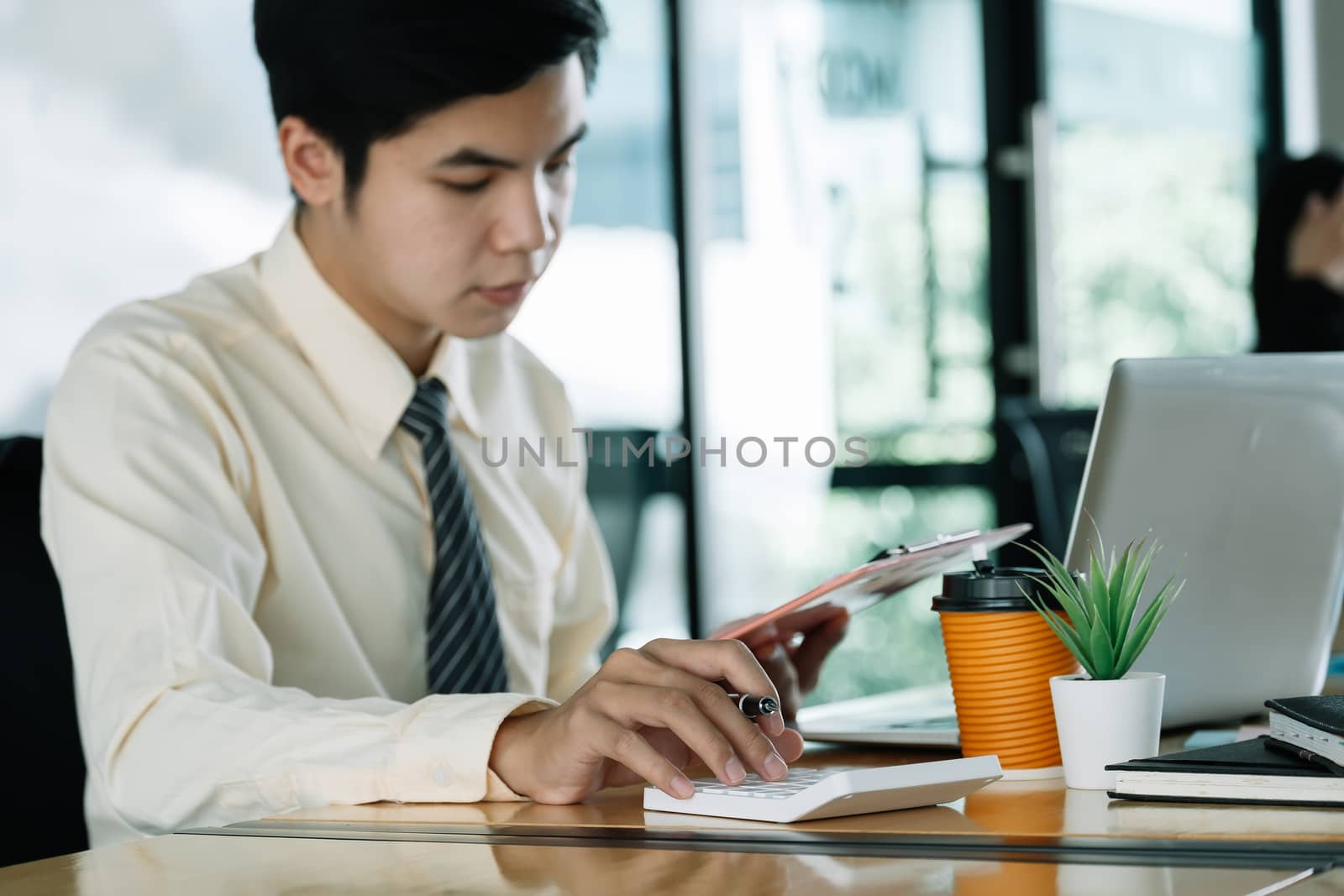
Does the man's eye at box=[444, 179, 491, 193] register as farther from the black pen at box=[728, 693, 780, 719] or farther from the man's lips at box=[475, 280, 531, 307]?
the black pen at box=[728, 693, 780, 719]

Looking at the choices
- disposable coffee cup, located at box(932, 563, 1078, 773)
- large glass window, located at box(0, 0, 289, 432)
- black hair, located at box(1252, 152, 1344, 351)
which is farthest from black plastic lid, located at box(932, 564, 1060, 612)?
black hair, located at box(1252, 152, 1344, 351)

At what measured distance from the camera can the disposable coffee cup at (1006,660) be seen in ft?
3.55

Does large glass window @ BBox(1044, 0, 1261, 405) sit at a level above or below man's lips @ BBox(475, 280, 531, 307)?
above

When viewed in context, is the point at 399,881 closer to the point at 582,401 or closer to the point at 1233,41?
the point at 582,401

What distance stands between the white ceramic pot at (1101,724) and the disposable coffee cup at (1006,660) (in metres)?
0.07

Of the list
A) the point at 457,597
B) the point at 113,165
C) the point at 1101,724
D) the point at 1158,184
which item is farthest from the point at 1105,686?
the point at 1158,184

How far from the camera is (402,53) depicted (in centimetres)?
158

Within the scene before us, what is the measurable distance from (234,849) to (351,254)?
2.97ft

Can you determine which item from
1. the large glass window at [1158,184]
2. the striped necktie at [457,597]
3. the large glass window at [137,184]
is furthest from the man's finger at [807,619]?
the large glass window at [1158,184]

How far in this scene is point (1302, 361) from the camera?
4.02 ft

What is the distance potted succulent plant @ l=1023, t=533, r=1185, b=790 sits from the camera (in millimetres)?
1003

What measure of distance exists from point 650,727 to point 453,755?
14 cm

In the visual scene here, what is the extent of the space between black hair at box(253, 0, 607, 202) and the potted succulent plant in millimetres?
865

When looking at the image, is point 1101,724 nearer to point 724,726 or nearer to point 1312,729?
point 1312,729
